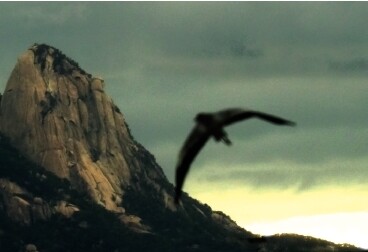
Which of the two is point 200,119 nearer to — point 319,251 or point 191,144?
point 191,144

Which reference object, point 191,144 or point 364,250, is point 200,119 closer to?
point 191,144

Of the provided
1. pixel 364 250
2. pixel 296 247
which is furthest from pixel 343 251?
pixel 296 247

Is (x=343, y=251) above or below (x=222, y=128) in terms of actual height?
below

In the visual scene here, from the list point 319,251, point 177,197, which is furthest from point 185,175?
point 319,251

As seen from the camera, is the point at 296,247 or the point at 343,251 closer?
the point at 343,251

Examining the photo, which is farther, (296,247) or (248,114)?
(296,247)
